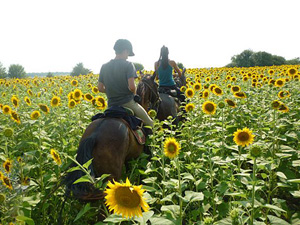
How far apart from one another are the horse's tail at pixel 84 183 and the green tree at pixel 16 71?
143 ft

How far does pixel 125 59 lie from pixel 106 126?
1.68 meters

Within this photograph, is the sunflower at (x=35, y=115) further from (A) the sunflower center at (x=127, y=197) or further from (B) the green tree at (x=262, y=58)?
(B) the green tree at (x=262, y=58)

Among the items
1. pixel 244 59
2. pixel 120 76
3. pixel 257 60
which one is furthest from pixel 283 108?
pixel 244 59

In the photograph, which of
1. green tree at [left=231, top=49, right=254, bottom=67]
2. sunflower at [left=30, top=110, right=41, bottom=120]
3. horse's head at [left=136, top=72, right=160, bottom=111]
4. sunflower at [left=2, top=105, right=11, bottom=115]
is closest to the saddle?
Answer: horse's head at [left=136, top=72, right=160, bottom=111]

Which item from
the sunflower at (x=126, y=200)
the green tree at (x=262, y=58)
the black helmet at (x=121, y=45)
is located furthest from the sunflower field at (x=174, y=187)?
the green tree at (x=262, y=58)

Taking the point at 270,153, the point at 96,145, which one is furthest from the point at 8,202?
the point at 270,153

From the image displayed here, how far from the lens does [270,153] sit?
398 centimetres

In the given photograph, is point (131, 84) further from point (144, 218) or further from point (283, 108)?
point (283, 108)

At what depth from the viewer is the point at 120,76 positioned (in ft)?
13.6

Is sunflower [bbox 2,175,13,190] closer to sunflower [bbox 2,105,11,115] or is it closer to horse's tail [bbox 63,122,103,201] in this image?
horse's tail [bbox 63,122,103,201]

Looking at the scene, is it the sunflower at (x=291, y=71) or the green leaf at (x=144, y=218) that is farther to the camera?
the sunflower at (x=291, y=71)

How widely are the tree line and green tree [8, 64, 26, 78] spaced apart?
4199 cm

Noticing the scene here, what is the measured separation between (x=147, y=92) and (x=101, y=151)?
251 cm

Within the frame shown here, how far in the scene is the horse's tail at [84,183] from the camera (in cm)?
267
